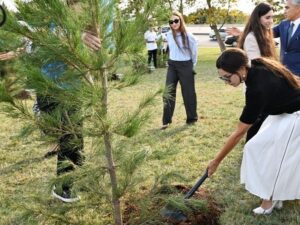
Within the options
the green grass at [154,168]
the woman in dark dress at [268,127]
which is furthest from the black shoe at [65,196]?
the woman in dark dress at [268,127]

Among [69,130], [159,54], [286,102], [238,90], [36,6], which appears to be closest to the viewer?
[36,6]

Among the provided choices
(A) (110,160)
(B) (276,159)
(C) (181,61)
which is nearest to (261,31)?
(B) (276,159)

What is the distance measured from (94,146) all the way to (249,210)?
1.60 metres

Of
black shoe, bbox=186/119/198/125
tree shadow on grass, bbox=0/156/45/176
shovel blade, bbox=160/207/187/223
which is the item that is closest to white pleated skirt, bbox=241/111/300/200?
shovel blade, bbox=160/207/187/223

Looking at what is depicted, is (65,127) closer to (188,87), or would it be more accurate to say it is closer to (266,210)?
(266,210)

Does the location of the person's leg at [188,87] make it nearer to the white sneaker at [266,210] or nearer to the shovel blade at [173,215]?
the white sneaker at [266,210]

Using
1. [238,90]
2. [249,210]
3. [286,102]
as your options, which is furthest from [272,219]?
[238,90]

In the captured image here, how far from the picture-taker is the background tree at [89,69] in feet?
6.28

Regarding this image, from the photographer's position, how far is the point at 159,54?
2.43m

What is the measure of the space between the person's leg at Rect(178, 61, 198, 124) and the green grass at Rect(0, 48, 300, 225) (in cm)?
18

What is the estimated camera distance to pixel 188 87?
6199mm

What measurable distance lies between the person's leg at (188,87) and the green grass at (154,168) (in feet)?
0.58

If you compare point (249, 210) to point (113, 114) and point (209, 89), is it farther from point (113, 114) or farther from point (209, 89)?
point (209, 89)

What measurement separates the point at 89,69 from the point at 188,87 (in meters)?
4.22
